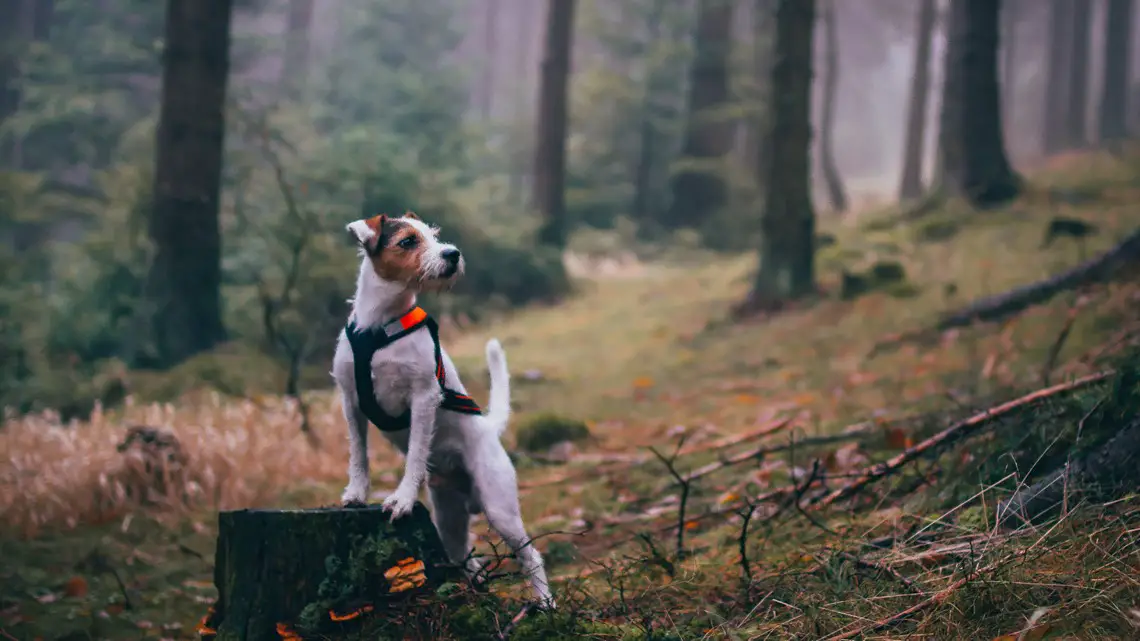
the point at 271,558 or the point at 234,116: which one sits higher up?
the point at 234,116

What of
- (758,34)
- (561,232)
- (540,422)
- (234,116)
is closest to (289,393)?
(540,422)

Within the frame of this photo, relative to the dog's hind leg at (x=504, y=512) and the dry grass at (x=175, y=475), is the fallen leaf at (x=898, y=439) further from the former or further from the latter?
the dry grass at (x=175, y=475)

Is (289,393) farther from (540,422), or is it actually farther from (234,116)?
(234,116)

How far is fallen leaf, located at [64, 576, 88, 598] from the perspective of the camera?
5.00 meters

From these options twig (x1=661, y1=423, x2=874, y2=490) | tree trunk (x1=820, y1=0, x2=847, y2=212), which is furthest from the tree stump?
tree trunk (x1=820, y1=0, x2=847, y2=212)

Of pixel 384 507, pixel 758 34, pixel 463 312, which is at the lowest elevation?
pixel 463 312

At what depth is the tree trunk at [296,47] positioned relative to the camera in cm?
2507

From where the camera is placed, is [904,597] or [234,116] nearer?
[904,597]

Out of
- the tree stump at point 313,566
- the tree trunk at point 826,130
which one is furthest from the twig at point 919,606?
the tree trunk at point 826,130

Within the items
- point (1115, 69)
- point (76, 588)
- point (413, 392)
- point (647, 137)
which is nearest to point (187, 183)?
point (76, 588)

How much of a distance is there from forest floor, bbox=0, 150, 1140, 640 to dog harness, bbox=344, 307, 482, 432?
627 mm

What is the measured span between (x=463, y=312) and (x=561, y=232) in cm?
437

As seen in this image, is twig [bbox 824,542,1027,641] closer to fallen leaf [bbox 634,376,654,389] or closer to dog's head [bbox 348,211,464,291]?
dog's head [bbox 348,211,464,291]

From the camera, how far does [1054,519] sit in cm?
324
